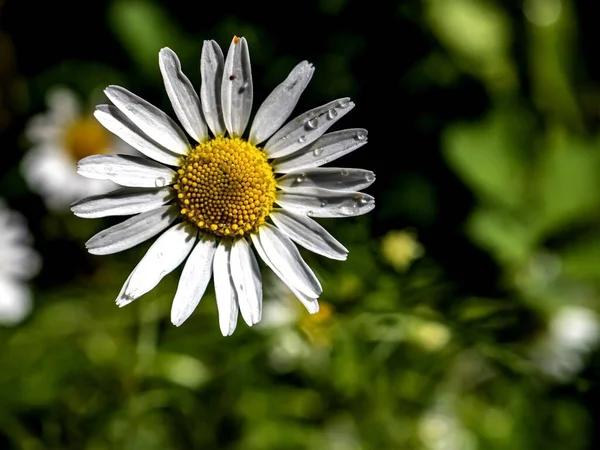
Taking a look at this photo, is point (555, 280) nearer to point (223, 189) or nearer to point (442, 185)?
point (442, 185)

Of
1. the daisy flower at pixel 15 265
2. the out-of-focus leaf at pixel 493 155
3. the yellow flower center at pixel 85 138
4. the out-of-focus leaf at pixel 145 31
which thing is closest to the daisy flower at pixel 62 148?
the yellow flower center at pixel 85 138

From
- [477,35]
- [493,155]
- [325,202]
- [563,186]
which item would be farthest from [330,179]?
[477,35]

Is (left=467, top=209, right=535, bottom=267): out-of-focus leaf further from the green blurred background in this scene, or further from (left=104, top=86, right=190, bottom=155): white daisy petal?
(left=104, top=86, right=190, bottom=155): white daisy petal

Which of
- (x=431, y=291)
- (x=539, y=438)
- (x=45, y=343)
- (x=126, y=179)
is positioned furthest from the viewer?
(x=45, y=343)

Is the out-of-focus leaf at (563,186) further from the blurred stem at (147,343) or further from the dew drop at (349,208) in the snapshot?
the dew drop at (349,208)

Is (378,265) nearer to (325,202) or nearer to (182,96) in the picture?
(325,202)

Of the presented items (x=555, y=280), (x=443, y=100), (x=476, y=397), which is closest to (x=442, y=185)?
(x=443, y=100)

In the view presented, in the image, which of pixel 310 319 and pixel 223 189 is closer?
pixel 223 189
